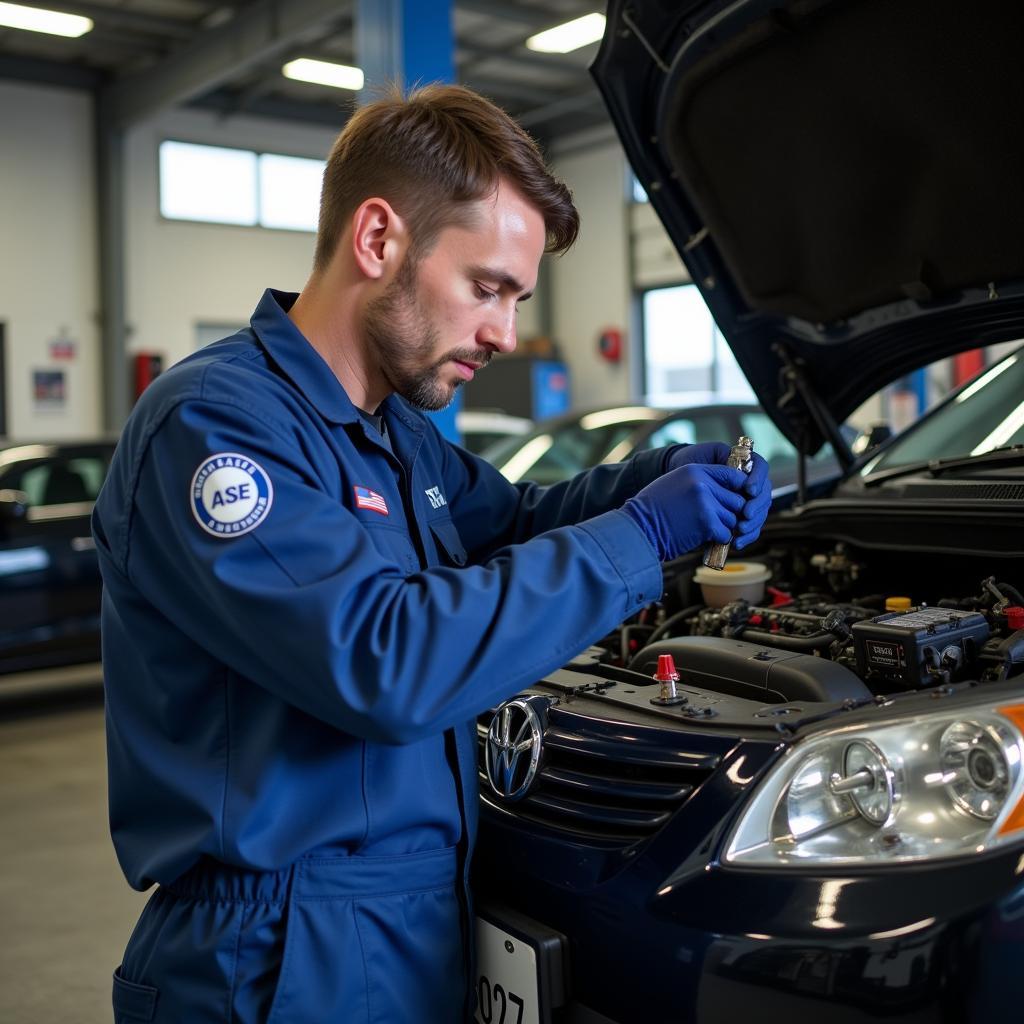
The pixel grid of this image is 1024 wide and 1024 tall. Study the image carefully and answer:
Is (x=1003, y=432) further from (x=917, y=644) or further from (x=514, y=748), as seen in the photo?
(x=514, y=748)

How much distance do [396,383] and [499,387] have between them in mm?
12114

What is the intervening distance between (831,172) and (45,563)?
13.0ft

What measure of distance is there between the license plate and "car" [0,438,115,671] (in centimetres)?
391

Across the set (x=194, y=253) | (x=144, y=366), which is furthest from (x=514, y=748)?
(x=194, y=253)

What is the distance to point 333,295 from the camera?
A: 4.63 feet

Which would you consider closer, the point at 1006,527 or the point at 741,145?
the point at 1006,527

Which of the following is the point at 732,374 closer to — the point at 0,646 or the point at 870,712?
the point at 0,646

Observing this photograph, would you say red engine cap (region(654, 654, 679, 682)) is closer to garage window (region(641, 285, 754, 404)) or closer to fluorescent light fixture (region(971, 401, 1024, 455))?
fluorescent light fixture (region(971, 401, 1024, 455))

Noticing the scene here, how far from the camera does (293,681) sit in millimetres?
1132

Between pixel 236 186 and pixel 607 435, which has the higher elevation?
pixel 236 186

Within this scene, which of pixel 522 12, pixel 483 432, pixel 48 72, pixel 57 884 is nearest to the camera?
pixel 57 884

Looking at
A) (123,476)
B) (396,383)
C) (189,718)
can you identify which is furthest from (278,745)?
(396,383)

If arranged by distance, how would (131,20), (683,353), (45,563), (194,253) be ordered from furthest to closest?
1. (683,353)
2. (194,253)
3. (131,20)
4. (45,563)

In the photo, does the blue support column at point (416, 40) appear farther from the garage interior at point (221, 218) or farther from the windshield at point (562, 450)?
the garage interior at point (221, 218)
